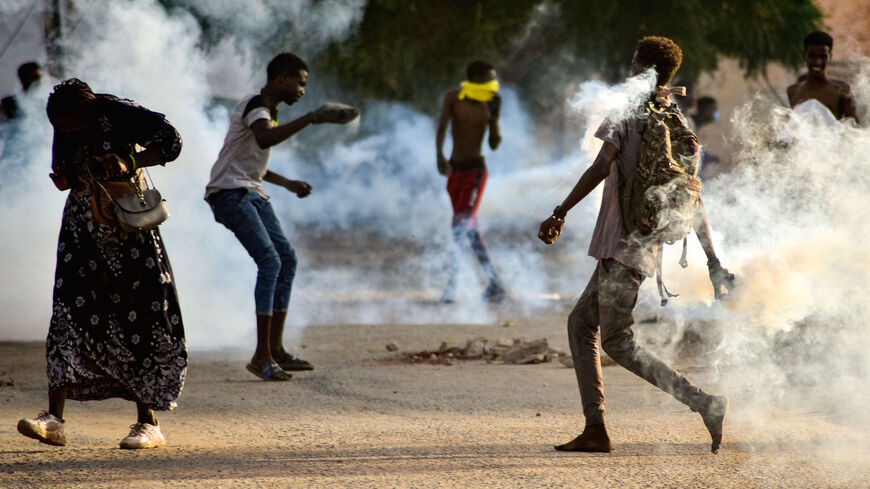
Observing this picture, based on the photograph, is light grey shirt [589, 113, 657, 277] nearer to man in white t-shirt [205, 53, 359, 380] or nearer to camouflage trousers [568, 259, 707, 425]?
camouflage trousers [568, 259, 707, 425]

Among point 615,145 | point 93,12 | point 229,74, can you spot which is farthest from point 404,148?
point 615,145

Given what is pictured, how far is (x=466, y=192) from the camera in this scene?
10.3 m

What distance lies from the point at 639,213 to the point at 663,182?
0.15m

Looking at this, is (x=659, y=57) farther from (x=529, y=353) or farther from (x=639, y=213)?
(x=529, y=353)

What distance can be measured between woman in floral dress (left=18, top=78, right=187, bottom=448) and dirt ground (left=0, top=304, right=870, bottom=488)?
0.90 ft

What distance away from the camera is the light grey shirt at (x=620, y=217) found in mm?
4500

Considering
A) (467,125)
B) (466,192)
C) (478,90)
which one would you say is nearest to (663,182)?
(466,192)

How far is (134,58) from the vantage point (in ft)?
29.9

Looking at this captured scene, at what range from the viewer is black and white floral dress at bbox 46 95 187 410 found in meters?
4.67

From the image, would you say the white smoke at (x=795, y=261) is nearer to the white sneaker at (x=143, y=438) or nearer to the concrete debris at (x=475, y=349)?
the concrete debris at (x=475, y=349)

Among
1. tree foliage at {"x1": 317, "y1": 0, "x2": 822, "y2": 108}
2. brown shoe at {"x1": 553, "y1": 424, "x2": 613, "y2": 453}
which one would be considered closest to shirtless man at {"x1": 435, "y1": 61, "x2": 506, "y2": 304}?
brown shoe at {"x1": 553, "y1": 424, "x2": 613, "y2": 453}

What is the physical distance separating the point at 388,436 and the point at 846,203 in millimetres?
2476

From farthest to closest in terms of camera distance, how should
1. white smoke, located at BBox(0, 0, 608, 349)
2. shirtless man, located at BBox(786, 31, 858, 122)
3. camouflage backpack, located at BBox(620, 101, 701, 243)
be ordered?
white smoke, located at BBox(0, 0, 608, 349) < shirtless man, located at BBox(786, 31, 858, 122) < camouflage backpack, located at BBox(620, 101, 701, 243)

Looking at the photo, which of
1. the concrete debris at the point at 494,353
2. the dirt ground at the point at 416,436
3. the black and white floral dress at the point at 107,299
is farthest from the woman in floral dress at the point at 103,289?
the concrete debris at the point at 494,353
